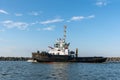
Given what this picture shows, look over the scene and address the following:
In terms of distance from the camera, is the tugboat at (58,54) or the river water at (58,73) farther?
the tugboat at (58,54)

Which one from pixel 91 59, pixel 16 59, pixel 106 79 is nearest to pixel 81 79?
pixel 106 79

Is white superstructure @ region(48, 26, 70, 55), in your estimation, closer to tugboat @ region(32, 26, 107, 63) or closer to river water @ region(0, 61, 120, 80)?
tugboat @ region(32, 26, 107, 63)

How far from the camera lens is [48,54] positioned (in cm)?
9594

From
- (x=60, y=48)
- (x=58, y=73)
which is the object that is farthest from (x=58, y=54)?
(x=58, y=73)

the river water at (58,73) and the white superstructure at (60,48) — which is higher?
the white superstructure at (60,48)

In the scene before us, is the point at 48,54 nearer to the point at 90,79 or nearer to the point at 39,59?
the point at 39,59

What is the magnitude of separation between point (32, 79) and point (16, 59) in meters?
150

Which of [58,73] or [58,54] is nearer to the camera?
[58,73]

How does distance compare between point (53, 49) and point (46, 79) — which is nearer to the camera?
point (46, 79)

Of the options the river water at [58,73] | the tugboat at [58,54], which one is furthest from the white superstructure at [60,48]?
the river water at [58,73]

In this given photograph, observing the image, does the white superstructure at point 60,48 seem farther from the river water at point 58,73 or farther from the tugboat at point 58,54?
the river water at point 58,73

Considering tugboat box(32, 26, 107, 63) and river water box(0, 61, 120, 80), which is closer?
river water box(0, 61, 120, 80)

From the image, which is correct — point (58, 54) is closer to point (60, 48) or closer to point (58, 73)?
point (60, 48)

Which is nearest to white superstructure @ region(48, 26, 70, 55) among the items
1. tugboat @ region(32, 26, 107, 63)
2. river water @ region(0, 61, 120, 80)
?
tugboat @ region(32, 26, 107, 63)
